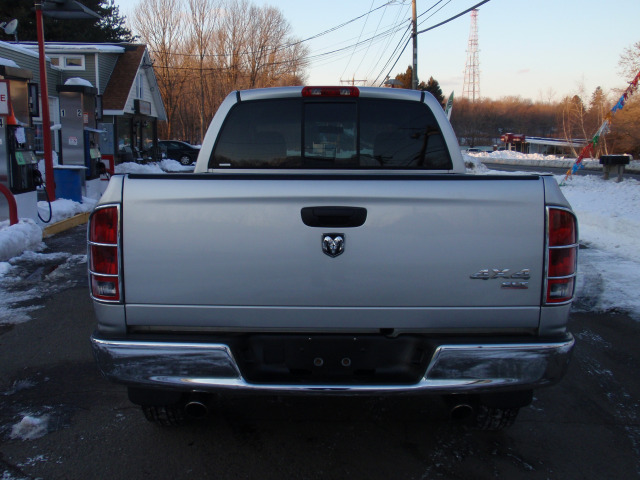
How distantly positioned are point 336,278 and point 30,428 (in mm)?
2238

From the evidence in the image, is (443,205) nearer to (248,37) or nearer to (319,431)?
(319,431)

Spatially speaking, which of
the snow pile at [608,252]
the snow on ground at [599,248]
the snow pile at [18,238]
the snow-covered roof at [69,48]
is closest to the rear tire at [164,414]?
the snow on ground at [599,248]

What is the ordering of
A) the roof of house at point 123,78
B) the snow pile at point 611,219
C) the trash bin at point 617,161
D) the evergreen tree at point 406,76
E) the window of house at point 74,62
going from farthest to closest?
the evergreen tree at point 406,76
the roof of house at point 123,78
the window of house at point 74,62
the trash bin at point 617,161
the snow pile at point 611,219

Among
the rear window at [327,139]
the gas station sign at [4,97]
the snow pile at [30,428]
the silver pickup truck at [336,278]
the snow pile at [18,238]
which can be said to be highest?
the gas station sign at [4,97]

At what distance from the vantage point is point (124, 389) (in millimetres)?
4062

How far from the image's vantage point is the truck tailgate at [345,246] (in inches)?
104

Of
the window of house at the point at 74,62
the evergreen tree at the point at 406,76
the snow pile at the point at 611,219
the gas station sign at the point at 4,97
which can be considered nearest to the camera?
the gas station sign at the point at 4,97

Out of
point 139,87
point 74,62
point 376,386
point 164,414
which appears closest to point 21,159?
point 164,414

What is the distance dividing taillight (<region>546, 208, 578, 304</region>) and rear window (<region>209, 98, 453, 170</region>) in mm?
1528

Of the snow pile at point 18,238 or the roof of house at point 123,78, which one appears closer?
the snow pile at point 18,238

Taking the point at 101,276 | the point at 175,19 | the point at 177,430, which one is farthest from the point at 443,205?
the point at 175,19

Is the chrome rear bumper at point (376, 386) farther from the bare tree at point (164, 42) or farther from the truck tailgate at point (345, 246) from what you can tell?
the bare tree at point (164, 42)

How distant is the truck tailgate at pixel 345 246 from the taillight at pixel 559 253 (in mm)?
53

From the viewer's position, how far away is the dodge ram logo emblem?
265cm
